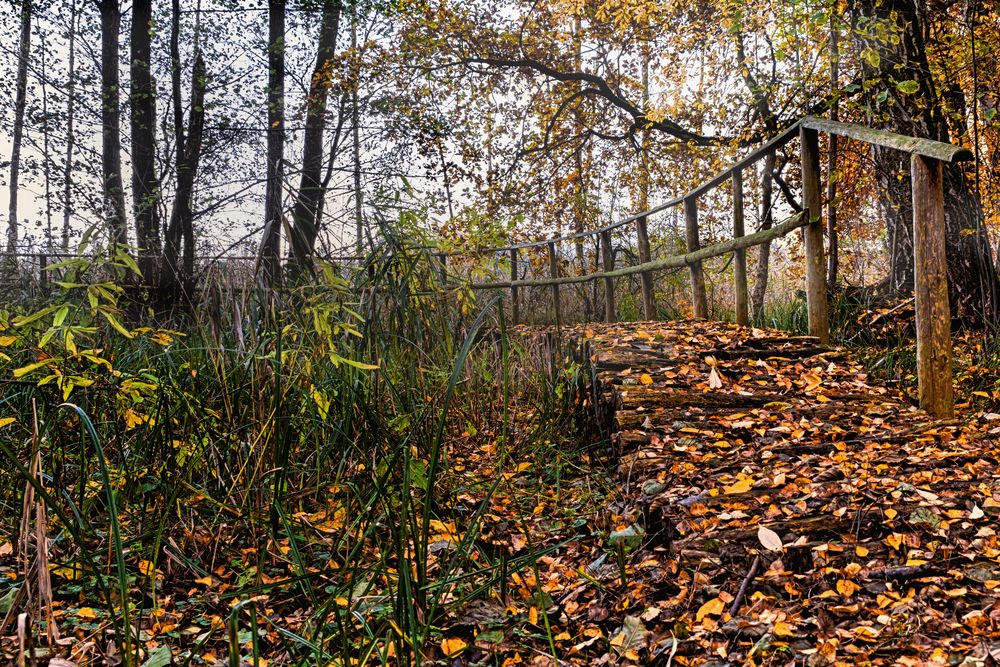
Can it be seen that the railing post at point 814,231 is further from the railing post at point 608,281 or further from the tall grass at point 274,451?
the railing post at point 608,281

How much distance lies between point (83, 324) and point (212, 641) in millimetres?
1067

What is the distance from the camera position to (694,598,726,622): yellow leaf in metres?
2.05

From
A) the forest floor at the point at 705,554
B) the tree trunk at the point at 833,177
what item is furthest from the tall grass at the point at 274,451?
the tree trunk at the point at 833,177

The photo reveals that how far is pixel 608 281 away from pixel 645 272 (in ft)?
3.28

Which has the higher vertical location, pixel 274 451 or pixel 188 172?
pixel 188 172

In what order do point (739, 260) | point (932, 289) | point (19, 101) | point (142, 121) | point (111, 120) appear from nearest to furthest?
point (932, 289) → point (739, 260) → point (142, 121) → point (111, 120) → point (19, 101)

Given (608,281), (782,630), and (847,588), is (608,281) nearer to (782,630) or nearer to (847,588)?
(847,588)

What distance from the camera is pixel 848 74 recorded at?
701cm

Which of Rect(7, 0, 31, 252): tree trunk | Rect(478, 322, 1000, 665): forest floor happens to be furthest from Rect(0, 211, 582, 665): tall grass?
Rect(7, 0, 31, 252): tree trunk

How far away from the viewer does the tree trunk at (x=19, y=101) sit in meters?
10.3

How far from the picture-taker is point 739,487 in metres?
2.69

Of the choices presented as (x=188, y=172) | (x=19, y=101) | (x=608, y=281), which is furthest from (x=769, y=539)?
(x=19, y=101)

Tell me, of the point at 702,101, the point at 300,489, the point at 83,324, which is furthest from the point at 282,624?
the point at 702,101

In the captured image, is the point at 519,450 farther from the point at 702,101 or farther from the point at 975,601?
the point at 702,101
